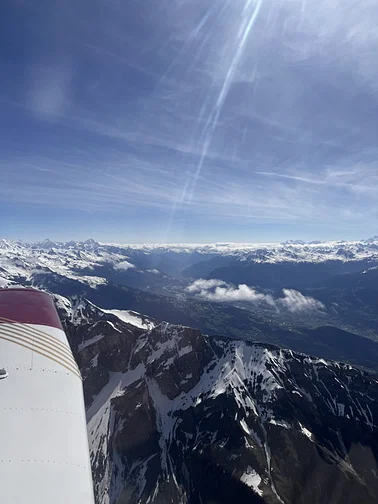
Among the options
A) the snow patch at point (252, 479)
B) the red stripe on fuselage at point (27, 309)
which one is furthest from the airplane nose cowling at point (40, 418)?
the snow patch at point (252, 479)

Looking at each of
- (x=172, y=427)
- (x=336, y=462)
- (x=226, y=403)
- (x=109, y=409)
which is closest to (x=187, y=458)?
(x=172, y=427)

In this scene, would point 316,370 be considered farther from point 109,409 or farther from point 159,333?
point 109,409

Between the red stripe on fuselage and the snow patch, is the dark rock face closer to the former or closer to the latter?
the snow patch

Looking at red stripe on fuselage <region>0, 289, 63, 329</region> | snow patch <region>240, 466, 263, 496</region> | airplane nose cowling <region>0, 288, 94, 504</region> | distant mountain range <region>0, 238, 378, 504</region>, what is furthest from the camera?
distant mountain range <region>0, 238, 378, 504</region>

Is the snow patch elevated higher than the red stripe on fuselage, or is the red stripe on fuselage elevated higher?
the red stripe on fuselage

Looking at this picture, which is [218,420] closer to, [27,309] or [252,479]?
[252,479]

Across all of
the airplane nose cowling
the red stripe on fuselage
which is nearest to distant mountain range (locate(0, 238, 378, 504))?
the red stripe on fuselage
